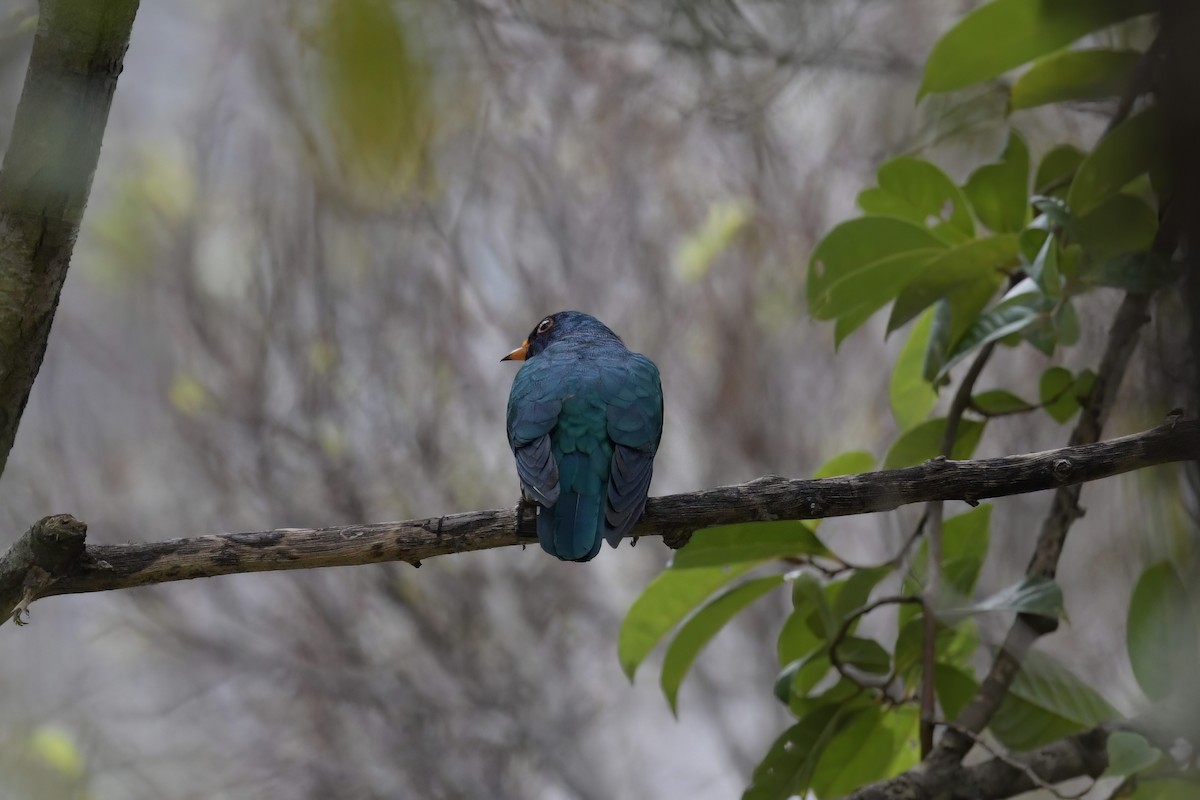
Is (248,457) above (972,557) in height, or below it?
above

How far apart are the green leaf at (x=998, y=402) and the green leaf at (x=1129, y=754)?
93 centimetres

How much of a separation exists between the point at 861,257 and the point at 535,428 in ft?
3.22

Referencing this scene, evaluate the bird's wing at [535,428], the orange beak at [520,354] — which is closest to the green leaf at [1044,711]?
the bird's wing at [535,428]

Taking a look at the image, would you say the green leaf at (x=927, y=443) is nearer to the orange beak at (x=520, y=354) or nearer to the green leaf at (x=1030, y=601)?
the green leaf at (x=1030, y=601)

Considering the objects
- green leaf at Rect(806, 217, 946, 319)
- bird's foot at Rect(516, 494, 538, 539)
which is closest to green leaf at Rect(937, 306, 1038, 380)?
green leaf at Rect(806, 217, 946, 319)

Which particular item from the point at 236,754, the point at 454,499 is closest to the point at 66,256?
the point at 454,499

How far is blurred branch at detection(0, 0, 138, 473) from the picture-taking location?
178cm

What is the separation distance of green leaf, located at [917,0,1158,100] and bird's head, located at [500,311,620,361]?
150 centimetres

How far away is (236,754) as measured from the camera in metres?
6.11

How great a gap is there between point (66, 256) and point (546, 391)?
155cm

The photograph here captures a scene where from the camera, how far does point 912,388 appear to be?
3.54 meters

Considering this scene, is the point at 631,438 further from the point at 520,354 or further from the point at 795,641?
the point at 520,354

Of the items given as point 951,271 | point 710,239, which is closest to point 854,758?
point 951,271

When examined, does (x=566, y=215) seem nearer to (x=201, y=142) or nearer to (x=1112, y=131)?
(x=201, y=142)
